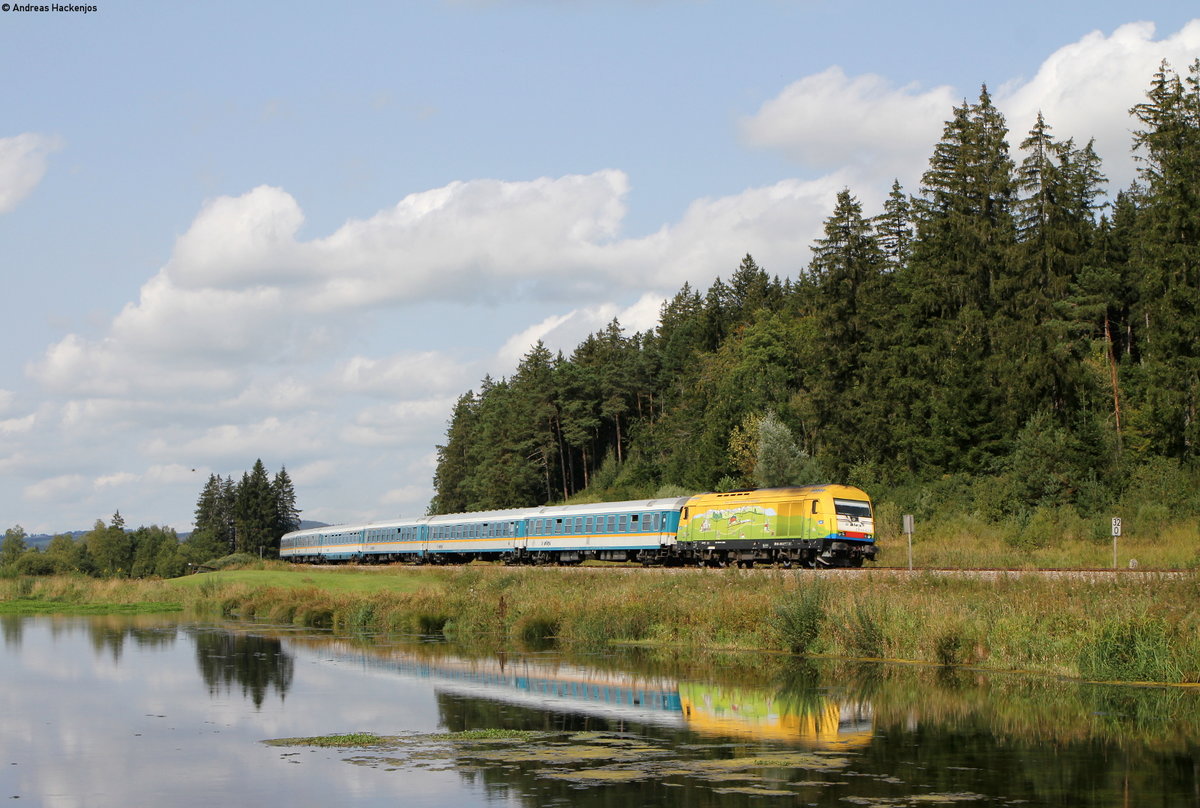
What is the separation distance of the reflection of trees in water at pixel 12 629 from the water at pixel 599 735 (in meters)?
12.2

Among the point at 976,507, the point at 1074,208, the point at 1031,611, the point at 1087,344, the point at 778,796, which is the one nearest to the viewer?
the point at 778,796

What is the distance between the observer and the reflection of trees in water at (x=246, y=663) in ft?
95.5

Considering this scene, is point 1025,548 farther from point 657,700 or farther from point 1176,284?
point 657,700

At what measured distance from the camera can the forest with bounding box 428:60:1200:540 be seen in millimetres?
57844

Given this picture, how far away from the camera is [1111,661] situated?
24.5 m

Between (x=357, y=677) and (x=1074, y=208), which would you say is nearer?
(x=357, y=677)

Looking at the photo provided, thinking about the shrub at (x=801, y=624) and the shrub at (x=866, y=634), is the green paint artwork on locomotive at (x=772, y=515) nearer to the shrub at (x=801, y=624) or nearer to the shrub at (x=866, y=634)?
the shrub at (x=801, y=624)

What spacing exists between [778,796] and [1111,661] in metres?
12.2

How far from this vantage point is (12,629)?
165 ft

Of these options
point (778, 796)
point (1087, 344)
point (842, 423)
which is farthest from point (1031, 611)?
point (842, 423)

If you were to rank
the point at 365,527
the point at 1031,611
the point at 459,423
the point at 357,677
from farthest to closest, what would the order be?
the point at 459,423
the point at 365,527
the point at 357,677
the point at 1031,611

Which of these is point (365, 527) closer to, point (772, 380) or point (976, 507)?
point (772, 380)

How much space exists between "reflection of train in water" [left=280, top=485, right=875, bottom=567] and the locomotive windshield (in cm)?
5

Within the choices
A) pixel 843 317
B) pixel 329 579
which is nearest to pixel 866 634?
pixel 329 579
